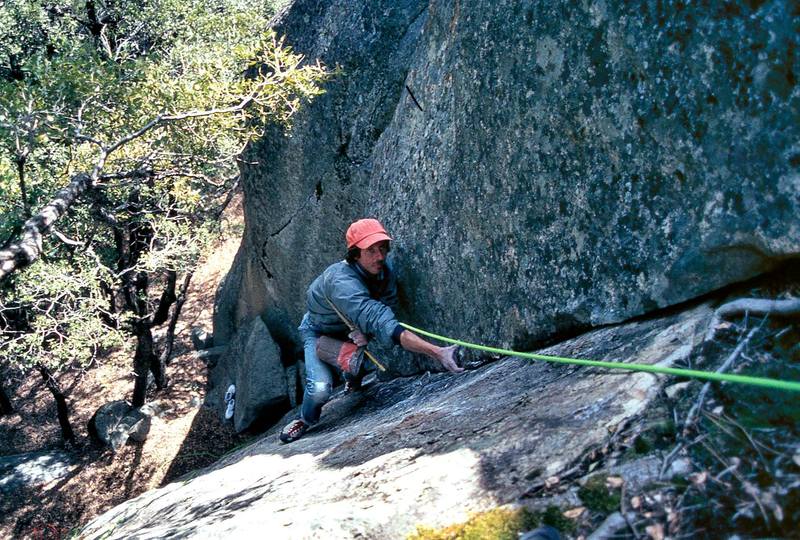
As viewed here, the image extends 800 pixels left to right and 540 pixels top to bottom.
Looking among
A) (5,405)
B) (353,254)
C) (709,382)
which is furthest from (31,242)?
(5,405)

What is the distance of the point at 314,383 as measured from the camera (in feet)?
22.4

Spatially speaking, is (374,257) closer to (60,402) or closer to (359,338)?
(359,338)

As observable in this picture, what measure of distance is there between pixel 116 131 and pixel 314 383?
13.7 ft

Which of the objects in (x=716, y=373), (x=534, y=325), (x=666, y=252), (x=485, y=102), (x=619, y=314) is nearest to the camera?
(x=716, y=373)

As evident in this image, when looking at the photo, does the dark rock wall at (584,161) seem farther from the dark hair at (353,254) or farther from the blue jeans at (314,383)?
the blue jeans at (314,383)

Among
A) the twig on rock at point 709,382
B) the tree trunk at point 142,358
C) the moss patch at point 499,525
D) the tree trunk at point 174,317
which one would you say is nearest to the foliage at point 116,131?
the tree trunk at point 142,358

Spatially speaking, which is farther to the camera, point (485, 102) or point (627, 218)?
point (485, 102)

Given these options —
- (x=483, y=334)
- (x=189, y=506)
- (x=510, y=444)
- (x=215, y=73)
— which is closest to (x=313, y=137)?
(x=215, y=73)

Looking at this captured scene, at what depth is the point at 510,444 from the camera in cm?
330

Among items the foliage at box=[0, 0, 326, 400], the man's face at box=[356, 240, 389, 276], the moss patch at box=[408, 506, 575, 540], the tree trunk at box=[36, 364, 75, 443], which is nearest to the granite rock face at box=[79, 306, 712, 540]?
the moss patch at box=[408, 506, 575, 540]

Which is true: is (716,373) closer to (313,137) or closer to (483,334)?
(483,334)

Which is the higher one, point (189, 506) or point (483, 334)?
point (483, 334)

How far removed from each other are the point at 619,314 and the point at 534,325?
0.81 metres

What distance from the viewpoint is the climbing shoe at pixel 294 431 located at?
6766mm
